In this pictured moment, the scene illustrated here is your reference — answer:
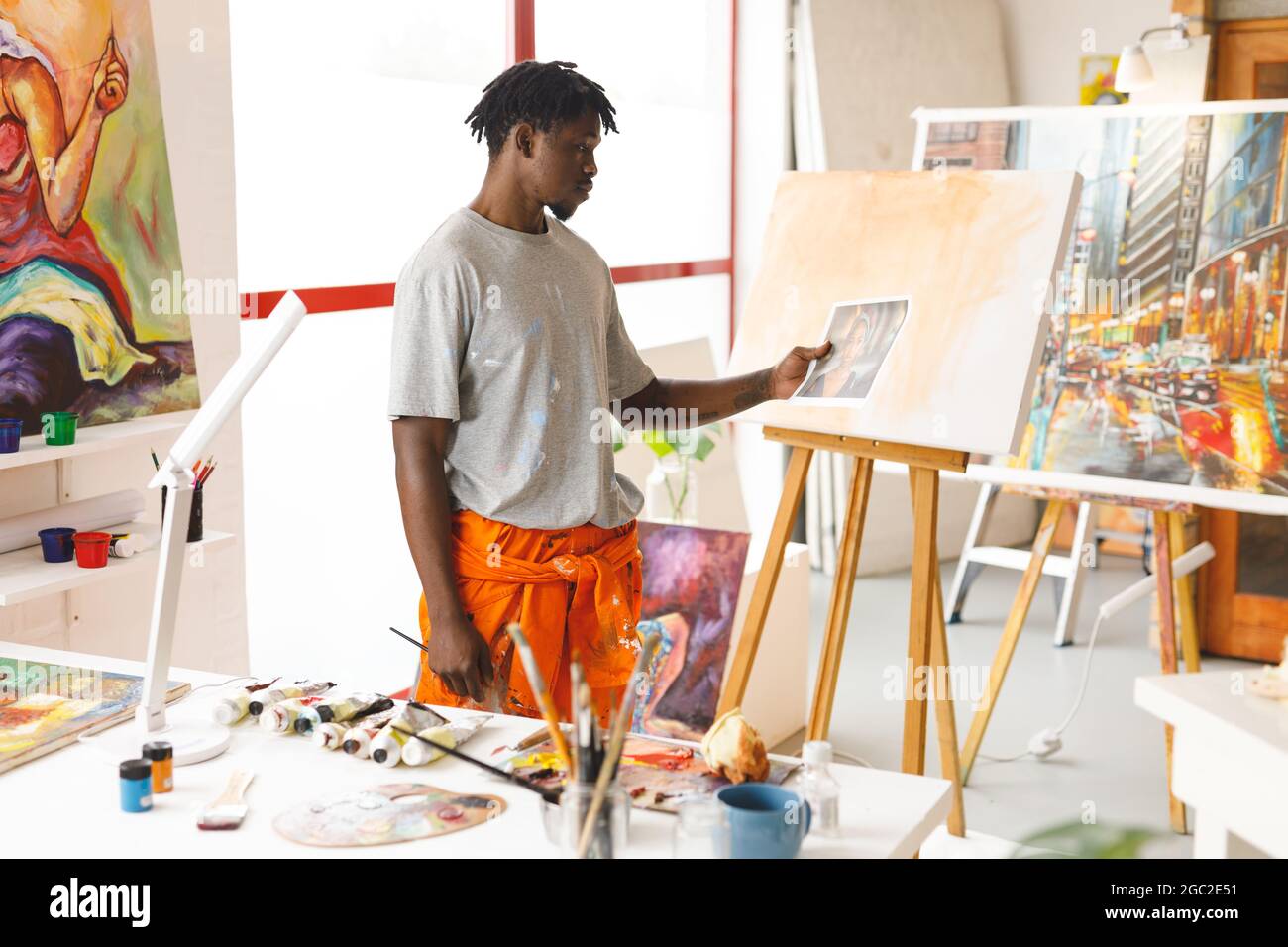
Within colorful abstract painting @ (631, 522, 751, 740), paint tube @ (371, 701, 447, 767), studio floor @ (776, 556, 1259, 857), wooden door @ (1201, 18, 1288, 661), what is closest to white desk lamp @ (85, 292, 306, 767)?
paint tube @ (371, 701, 447, 767)

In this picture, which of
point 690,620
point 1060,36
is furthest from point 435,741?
point 1060,36

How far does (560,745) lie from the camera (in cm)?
140

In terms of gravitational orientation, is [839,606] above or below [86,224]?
below

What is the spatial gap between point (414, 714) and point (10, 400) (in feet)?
3.57

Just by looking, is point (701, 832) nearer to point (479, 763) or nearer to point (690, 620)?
point (479, 763)

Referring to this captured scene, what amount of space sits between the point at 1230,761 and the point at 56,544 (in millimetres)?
1904

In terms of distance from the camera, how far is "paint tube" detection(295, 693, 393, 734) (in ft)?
5.80

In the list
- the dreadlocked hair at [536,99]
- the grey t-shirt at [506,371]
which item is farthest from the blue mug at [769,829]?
the dreadlocked hair at [536,99]

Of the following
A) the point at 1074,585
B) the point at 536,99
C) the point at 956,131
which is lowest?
the point at 1074,585

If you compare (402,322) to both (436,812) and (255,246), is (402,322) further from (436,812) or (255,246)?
(255,246)

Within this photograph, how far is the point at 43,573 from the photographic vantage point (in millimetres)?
2289

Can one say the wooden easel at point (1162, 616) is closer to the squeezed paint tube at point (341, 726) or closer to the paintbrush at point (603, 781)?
the squeezed paint tube at point (341, 726)

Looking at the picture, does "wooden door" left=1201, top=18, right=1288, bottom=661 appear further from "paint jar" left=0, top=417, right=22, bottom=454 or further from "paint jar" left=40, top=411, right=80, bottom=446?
"paint jar" left=0, top=417, right=22, bottom=454
